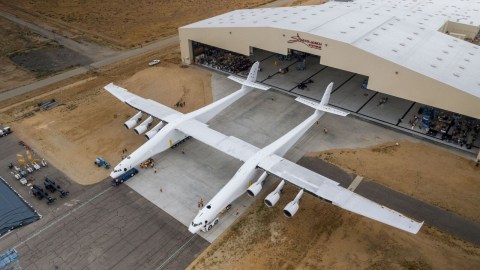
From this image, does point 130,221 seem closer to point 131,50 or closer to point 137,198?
point 137,198

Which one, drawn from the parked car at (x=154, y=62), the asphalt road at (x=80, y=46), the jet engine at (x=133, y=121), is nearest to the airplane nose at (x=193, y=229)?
the jet engine at (x=133, y=121)

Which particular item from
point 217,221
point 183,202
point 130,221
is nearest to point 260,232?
point 217,221

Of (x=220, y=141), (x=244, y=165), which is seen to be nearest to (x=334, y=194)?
(x=244, y=165)

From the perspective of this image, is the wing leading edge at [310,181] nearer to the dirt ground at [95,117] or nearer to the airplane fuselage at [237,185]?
the airplane fuselage at [237,185]

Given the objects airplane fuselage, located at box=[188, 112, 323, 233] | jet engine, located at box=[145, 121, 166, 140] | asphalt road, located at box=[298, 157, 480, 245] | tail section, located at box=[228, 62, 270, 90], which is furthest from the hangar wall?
jet engine, located at box=[145, 121, 166, 140]

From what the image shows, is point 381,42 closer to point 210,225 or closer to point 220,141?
point 220,141

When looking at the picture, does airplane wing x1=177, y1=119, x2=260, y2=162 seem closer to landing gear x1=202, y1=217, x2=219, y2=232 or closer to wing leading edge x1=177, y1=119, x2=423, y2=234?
wing leading edge x1=177, y1=119, x2=423, y2=234
